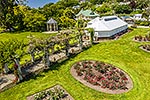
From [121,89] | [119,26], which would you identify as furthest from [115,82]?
[119,26]

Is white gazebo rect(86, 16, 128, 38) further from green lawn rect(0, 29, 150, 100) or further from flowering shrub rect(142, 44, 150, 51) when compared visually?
flowering shrub rect(142, 44, 150, 51)

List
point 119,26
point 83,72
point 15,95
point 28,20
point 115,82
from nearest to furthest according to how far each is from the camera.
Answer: point 15,95
point 115,82
point 83,72
point 119,26
point 28,20

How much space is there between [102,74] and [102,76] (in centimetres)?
79

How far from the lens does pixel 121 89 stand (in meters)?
30.1

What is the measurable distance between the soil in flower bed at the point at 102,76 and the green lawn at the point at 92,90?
99cm

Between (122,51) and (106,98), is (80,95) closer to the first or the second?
(106,98)

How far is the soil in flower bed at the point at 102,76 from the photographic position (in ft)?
99.3

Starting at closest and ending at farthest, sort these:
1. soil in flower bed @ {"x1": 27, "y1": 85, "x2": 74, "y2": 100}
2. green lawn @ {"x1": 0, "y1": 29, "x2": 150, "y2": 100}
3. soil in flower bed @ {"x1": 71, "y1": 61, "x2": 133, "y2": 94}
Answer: soil in flower bed @ {"x1": 27, "y1": 85, "x2": 74, "y2": 100} → green lawn @ {"x1": 0, "y1": 29, "x2": 150, "y2": 100} → soil in flower bed @ {"x1": 71, "y1": 61, "x2": 133, "y2": 94}

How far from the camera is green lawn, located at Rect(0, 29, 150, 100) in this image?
2817 cm

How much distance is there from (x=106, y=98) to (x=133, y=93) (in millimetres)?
4206

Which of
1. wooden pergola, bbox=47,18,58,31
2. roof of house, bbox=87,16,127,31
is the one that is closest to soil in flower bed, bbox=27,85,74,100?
roof of house, bbox=87,16,127,31

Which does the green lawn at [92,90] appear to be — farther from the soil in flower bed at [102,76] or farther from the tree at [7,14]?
the tree at [7,14]

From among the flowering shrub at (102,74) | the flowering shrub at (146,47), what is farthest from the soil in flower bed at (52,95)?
the flowering shrub at (146,47)

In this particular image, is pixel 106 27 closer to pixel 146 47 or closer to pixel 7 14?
pixel 146 47
